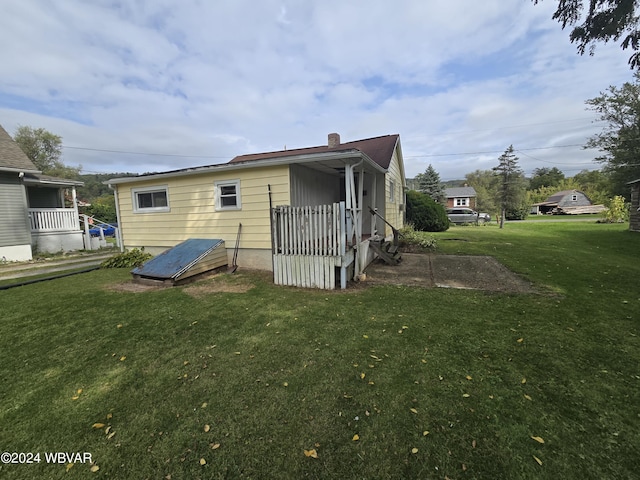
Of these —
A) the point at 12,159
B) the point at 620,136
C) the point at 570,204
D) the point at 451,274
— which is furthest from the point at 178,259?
the point at 570,204

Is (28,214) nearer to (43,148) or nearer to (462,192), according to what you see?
(43,148)

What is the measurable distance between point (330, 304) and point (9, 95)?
78.3ft

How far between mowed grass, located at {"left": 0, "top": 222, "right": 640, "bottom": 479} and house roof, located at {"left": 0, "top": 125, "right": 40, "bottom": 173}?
867 centimetres

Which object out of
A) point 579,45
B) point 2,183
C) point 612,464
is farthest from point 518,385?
point 2,183

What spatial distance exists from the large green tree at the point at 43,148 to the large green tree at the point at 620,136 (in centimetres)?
6064

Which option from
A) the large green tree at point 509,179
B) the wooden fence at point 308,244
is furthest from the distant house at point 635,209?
the wooden fence at point 308,244

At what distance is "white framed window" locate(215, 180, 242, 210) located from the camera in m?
7.59

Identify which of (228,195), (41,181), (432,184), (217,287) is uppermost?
(432,184)

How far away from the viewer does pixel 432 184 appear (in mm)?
31328

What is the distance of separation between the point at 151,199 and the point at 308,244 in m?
6.46

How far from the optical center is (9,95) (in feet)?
52.6

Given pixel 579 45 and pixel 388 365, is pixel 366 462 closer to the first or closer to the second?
pixel 388 365

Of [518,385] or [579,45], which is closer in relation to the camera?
[518,385]

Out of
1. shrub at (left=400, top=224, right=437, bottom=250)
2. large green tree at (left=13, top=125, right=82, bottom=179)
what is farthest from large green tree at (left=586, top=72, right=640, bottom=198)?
large green tree at (left=13, top=125, right=82, bottom=179)
